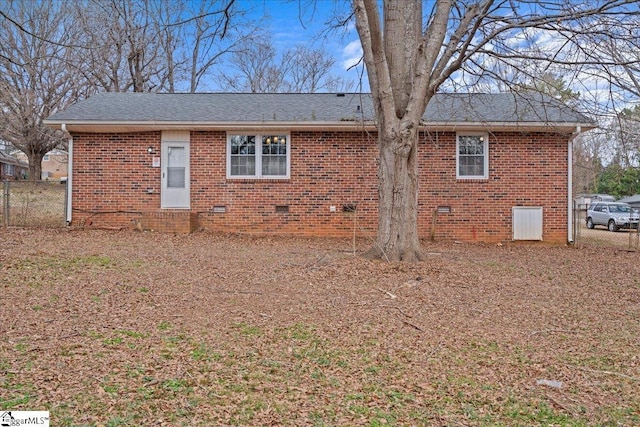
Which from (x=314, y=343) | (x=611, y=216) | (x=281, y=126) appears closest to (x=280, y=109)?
(x=281, y=126)

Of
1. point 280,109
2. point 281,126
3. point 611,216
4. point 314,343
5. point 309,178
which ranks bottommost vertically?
point 314,343

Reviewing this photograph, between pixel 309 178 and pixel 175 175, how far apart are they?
339 centimetres

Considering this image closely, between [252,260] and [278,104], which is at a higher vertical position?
[278,104]

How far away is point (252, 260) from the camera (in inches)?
306

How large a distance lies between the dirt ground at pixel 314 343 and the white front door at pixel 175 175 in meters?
4.18

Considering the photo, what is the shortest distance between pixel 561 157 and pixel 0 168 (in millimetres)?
47704

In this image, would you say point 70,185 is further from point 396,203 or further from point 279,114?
point 396,203

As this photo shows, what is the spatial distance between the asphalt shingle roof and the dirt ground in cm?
469

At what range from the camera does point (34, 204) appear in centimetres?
1451

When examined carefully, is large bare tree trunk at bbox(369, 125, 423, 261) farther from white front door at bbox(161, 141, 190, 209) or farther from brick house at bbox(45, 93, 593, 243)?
white front door at bbox(161, 141, 190, 209)

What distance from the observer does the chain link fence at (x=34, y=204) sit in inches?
459

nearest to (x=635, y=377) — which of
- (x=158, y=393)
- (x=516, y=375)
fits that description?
(x=516, y=375)

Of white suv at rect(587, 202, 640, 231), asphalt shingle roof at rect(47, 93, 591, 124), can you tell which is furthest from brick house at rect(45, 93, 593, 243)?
white suv at rect(587, 202, 640, 231)

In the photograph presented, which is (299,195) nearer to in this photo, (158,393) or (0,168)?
→ (158,393)
